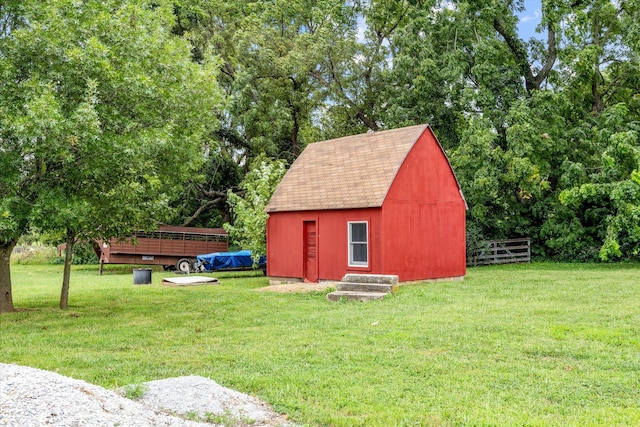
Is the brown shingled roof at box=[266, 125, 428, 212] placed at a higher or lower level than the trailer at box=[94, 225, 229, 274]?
higher

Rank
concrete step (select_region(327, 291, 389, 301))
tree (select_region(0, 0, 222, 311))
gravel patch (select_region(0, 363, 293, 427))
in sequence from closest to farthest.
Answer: gravel patch (select_region(0, 363, 293, 427)), tree (select_region(0, 0, 222, 311)), concrete step (select_region(327, 291, 389, 301))

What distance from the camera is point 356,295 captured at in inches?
550

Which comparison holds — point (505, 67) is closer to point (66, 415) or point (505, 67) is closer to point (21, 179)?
point (21, 179)

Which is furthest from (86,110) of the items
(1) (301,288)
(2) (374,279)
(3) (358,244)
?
(3) (358,244)

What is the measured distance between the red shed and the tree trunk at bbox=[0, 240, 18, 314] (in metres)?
8.97

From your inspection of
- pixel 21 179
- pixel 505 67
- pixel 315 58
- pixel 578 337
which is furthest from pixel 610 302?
pixel 315 58

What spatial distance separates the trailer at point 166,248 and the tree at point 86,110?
1453 cm

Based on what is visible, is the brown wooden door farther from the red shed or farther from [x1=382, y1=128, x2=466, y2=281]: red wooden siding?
[x1=382, y1=128, x2=466, y2=281]: red wooden siding

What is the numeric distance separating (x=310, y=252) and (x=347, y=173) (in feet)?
9.50

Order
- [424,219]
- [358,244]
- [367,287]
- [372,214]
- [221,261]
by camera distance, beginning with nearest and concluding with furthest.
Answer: [367,287]
[372,214]
[358,244]
[424,219]
[221,261]

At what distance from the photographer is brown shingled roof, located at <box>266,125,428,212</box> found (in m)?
17.8

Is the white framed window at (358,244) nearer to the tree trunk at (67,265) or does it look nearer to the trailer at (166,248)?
the tree trunk at (67,265)

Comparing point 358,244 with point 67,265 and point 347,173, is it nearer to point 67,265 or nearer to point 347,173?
point 347,173

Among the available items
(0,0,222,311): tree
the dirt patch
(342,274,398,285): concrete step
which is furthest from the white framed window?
(0,0,222,311): tree
